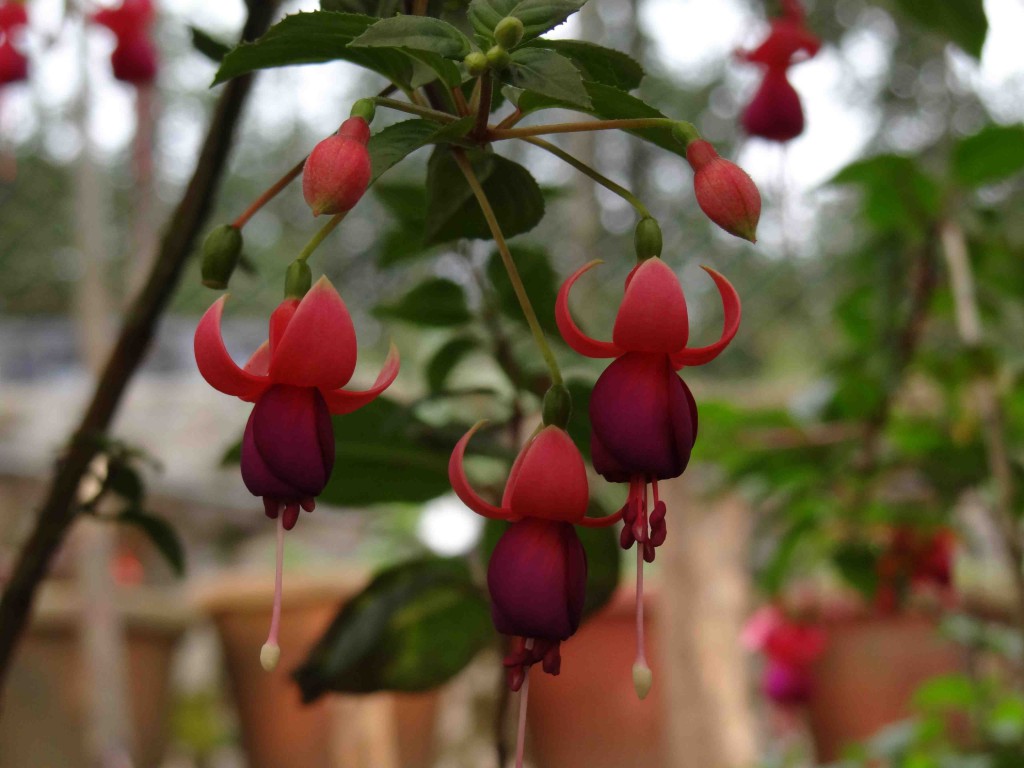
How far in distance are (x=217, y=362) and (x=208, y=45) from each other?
15 centimetres

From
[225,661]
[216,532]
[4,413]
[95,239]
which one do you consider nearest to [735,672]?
[225,661]

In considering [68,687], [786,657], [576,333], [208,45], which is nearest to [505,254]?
[576,333]

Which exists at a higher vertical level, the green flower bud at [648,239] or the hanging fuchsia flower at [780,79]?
the hanging fuchsia flower at [780,79]

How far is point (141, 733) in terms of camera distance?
1.41m

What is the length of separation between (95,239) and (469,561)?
2.61 feet

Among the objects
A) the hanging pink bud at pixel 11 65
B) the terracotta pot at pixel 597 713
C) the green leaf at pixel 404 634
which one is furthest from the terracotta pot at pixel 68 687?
the green leaf at pixel 404 634

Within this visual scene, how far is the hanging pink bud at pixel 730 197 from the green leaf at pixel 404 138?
0.06 meters

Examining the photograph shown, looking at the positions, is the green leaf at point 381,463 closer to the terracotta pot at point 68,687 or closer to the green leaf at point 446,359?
the green leaf at point 446,359

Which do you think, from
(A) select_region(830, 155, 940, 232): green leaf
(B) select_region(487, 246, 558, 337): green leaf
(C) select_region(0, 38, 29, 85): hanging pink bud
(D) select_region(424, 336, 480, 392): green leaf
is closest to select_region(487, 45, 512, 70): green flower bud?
(B) select_region(487, 246, 558, 337): green leaf

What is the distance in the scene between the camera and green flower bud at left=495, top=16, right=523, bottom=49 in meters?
0.22

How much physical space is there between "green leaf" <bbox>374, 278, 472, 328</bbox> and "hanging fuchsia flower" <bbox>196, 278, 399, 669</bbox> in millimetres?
328

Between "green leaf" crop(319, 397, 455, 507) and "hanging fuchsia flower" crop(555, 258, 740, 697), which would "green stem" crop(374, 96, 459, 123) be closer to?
"hanging fuchsia flower" crop(555, 258, 740, 697)

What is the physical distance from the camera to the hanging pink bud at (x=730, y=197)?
8.9 inches

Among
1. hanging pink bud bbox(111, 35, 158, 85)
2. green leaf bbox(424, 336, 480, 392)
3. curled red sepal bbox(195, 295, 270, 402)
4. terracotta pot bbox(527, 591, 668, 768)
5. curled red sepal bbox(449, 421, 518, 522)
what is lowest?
terracotta pot bbox(527, 591, 668, 768)
